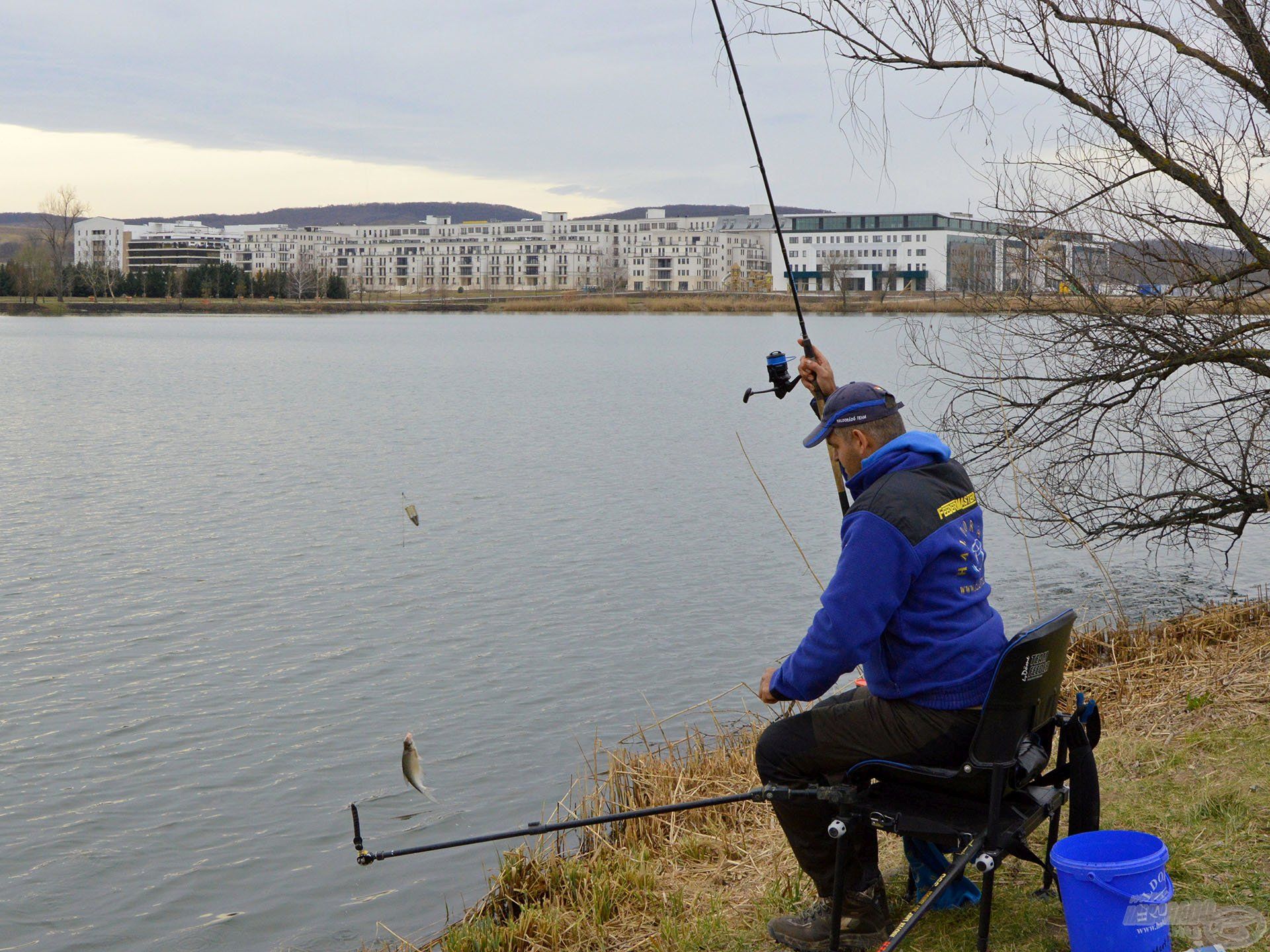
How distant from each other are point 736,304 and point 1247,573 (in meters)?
102

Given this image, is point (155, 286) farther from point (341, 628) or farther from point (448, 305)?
Answer: point (341, 628)

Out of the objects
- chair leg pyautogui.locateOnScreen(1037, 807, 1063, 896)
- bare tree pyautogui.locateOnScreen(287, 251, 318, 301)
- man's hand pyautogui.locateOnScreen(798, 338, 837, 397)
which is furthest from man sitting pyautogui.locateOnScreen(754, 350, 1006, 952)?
bare tree pyautogui.locateOnScreen(287, 251, 318, 301)

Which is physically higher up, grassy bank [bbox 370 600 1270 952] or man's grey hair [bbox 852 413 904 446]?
man's grey hair [bbox 852 413 904 446]

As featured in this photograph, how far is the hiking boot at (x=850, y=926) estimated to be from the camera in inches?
146

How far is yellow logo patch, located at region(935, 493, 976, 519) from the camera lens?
3328 millimetres

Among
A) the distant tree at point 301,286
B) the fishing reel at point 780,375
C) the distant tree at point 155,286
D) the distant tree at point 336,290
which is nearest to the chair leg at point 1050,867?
the fishing reel at point 780,375

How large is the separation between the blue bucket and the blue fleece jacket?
20.1 inches

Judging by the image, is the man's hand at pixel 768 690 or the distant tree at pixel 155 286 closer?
the man's hand at pixel 768 690

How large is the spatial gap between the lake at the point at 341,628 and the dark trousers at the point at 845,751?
274 cm

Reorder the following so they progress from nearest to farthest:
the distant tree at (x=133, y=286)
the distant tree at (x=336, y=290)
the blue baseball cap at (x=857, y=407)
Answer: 1. the blue baseball cap at (x=857, y=407)
2. the distant tree at (x=133, y=286)
3. the distant tree at (x=336, y=290)

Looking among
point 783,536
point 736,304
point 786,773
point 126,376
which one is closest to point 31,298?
point 736,304

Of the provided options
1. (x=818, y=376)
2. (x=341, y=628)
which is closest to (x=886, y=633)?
(x=818, y=376)

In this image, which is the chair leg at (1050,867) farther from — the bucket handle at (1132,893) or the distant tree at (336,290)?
the distant tree at (336,290)

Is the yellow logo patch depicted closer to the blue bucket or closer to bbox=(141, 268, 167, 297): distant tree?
the blue bucket
